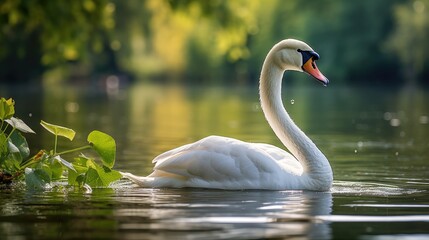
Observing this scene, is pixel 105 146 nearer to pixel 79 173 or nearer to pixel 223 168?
pixel 79 173

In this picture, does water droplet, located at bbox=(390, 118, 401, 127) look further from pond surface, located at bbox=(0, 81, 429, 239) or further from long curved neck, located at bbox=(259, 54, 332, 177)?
long curved neck, located at bbox=(259, 54, 332, 177)

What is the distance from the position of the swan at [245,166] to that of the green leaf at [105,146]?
196 millimetres

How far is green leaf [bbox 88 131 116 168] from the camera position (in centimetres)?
975

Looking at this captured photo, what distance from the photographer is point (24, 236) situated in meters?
6.73

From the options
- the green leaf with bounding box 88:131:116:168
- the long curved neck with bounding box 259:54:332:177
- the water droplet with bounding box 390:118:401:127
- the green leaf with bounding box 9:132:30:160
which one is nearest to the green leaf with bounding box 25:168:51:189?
the green leaf with bounding box 9:132:30:160

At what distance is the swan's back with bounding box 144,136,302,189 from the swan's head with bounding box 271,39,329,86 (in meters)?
1.01

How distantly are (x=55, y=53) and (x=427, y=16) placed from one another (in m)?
48.5

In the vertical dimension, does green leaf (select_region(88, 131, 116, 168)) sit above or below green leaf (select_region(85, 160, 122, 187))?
above

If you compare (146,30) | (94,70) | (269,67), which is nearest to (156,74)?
(94,70)

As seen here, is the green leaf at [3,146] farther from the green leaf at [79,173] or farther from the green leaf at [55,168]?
the green leaf at [79,173]

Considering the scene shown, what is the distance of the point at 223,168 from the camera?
9625 mm

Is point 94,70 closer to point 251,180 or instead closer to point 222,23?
point 222,23

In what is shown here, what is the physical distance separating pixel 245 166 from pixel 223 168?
0.21 meters

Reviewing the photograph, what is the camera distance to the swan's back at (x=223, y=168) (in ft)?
31.5
